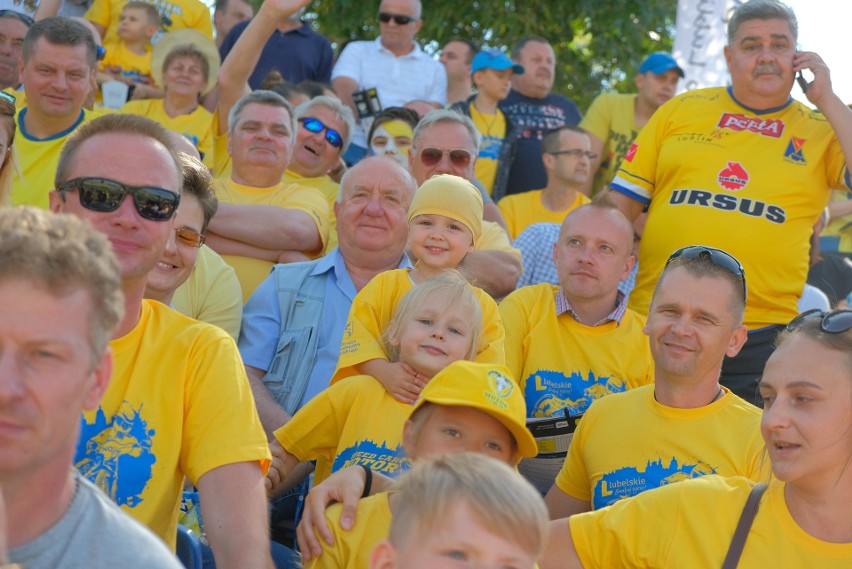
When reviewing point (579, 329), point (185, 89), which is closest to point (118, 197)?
point (579, 329)

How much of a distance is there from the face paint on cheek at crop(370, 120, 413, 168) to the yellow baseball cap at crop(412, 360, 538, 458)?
342 cm

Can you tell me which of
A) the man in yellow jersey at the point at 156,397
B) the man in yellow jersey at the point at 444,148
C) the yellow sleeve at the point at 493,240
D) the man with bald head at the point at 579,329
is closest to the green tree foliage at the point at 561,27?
the man in yellow jersey at the point at 444,148

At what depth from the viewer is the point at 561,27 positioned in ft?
39.4

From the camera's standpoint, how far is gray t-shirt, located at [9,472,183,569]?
1.89 metres

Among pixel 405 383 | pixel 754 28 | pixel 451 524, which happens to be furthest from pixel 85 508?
pixel 754 28

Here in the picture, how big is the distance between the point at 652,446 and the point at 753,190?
1.86 metres

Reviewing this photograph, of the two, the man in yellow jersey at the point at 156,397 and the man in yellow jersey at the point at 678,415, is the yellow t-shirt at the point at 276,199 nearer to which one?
the man in yellow jersey at the point at 678,415

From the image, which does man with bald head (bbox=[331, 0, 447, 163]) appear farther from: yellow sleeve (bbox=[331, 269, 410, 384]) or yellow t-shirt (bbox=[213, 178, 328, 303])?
yellow sleeve (bbox=[331, 269, 410, 384])

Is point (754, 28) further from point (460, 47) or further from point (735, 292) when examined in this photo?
point (460, 47)

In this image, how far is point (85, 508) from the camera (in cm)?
195

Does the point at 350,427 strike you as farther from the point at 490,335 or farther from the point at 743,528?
the point at 743,528

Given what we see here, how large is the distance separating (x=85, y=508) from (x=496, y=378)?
1458 mm

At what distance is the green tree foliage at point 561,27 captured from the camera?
1148cm

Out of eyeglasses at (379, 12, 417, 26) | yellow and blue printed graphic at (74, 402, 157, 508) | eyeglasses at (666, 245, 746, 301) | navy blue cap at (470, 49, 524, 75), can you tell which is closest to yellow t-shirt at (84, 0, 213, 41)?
eyeglasses at (379, 12, 417, 26)
